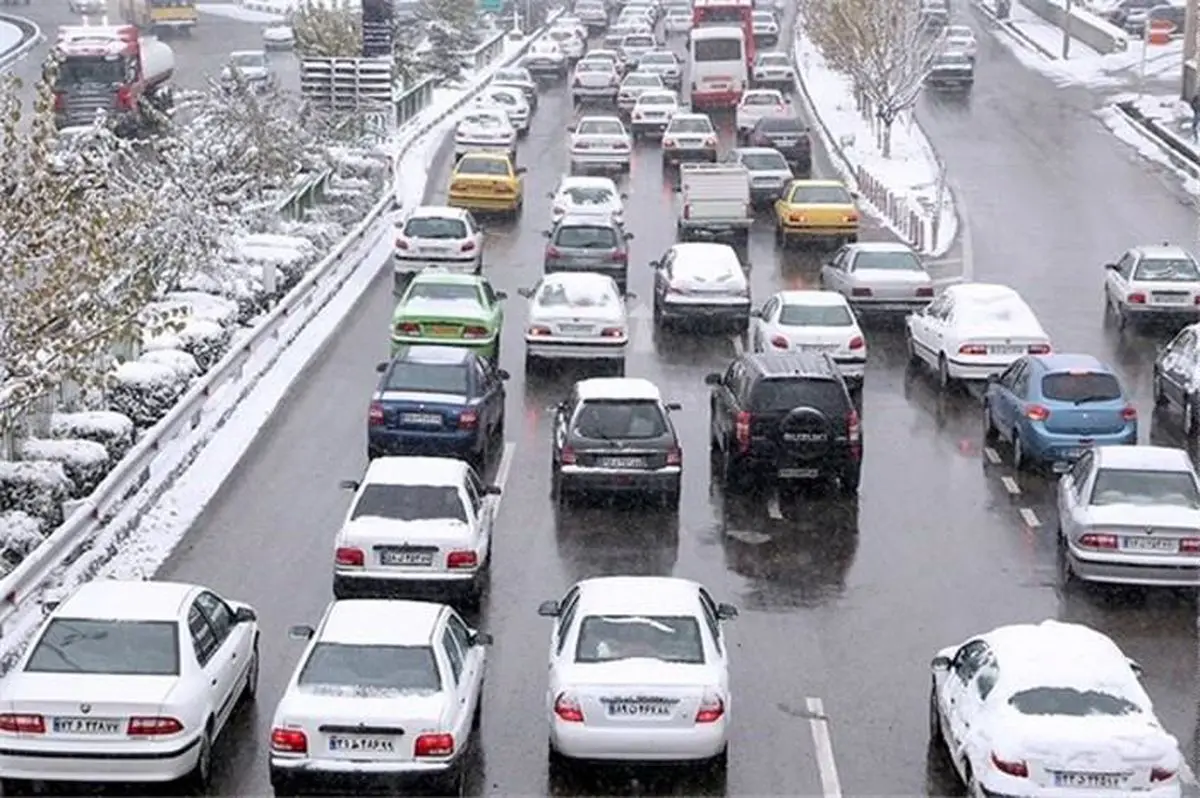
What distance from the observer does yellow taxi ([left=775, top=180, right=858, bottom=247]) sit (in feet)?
142

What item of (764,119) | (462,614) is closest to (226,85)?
(764,119)

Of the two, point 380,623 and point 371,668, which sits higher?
point 380,623

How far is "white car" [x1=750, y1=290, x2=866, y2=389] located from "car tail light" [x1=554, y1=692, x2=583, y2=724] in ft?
48.6

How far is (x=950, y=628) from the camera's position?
2031cm

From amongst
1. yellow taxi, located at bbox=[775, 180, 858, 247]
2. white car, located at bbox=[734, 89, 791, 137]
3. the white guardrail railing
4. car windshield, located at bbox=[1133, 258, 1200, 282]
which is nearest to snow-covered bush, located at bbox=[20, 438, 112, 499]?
the white guardrail railing

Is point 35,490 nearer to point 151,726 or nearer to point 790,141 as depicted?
point 151,726

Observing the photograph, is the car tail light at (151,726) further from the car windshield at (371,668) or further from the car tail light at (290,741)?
the car windshield at (371,668)

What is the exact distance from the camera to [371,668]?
15.3m

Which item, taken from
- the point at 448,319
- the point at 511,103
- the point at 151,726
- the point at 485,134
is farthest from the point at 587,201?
the point at 151,726

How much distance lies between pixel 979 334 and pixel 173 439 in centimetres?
1188

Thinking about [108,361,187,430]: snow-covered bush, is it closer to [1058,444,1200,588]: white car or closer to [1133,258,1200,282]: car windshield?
[1058,444,1200,588]: white car

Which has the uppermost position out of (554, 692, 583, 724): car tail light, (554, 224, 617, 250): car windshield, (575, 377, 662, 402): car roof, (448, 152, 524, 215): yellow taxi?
(554, 692, 583, 724): car tail light

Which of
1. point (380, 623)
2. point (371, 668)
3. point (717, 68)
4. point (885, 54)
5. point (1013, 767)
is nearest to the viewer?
point (1013, 767)

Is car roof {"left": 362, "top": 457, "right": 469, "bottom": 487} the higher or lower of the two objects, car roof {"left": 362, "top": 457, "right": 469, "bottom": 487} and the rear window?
the higher
